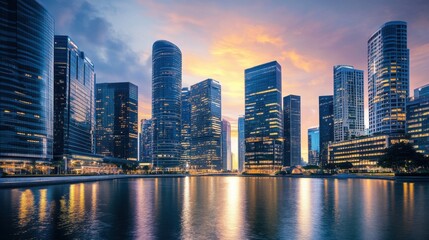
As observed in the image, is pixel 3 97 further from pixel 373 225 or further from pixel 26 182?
pixel 373 225

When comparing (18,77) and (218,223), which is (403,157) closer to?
(218,223)

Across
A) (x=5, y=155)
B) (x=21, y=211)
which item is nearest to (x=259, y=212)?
(x=21, y=211)

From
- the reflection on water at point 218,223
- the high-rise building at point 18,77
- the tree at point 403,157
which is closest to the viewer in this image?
the reflection on water at point 218,223

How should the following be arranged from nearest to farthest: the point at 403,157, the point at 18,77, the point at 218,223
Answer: the point at 218,223, the point at 403,157, the point at 18,77

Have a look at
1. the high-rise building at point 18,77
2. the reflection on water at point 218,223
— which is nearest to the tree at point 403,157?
the reflection on water at point 218,223

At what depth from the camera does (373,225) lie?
36594 millimetres

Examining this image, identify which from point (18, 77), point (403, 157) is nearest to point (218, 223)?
point (403, 157)

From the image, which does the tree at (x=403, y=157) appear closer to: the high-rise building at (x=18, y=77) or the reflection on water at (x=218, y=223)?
the reflection on water at (x=218, y=223)

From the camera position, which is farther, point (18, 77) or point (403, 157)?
point (18, 77)

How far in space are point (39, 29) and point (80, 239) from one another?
203331mm

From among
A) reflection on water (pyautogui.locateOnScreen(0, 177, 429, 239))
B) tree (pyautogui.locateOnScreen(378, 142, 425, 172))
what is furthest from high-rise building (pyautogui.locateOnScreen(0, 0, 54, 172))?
tree (pyautogui.locateOnScreen(378, 142, 425, 172))

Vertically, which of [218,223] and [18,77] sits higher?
[18,77]

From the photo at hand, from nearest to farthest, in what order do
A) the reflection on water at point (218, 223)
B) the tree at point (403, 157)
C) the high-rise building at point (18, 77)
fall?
the reflection on water at point (218, 223) → the tree at point (403, 157) → the high-rise building at point (18, 77)

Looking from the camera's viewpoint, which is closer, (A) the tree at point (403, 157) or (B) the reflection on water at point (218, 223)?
(B) the reflection on water at point (218, 223)
